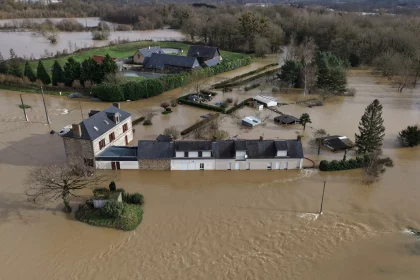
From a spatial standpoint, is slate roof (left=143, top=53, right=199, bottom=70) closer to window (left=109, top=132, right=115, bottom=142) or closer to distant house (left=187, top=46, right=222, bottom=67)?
distant house (left=187, top=46, right=222, bottom=67)

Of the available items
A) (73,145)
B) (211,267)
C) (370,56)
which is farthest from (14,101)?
(370,56)

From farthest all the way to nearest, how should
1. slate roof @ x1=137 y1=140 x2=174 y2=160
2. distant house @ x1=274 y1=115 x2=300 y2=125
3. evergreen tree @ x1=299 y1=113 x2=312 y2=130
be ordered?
distant house @ x1=274 y1=115 x2=300 y2=125, evergreen tree @ x1=299 y1=113 x2=312 y2=130, slate roof @ x1=137 y1=140 x2=174 y2=160

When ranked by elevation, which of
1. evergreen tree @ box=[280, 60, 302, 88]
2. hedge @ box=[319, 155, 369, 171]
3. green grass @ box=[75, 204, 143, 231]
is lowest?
green grass @ box=[75, 204, 143, 231]

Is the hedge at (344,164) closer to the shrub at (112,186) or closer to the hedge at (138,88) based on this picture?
the shrub at (112,186)

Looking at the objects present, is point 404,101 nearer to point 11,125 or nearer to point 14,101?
point 11,125

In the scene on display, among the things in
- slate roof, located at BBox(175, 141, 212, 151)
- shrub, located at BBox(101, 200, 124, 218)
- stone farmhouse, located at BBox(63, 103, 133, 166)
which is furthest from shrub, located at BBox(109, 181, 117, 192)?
slate roof, located at BBox(175, 141, 212, 151)

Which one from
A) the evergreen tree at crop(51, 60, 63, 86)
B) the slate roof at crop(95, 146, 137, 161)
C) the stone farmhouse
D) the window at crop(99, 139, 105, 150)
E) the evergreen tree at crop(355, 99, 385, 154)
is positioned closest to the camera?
the stone farmhouse

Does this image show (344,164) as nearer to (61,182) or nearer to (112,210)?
(112,210)
